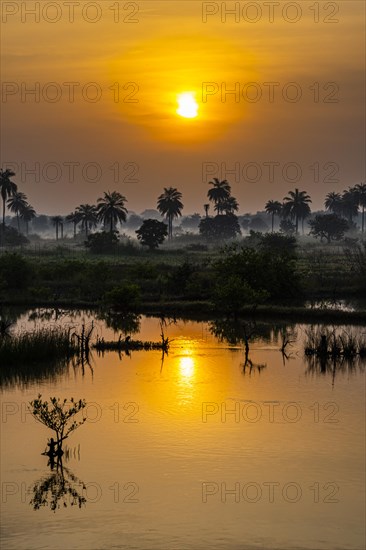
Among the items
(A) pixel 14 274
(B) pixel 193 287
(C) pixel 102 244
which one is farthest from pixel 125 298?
(C) pixel 102 244

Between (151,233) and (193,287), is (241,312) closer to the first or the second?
(193,287)

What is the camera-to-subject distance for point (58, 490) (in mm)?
26703

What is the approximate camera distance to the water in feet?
77.7

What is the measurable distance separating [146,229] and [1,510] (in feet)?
462

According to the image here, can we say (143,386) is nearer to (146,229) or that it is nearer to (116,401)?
(116,401)

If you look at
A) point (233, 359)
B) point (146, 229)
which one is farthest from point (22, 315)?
point (146, 229)

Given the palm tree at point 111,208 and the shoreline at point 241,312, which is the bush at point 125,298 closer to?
the shoreline at point 241,312

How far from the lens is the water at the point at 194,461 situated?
23.7 m

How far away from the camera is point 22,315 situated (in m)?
67.8

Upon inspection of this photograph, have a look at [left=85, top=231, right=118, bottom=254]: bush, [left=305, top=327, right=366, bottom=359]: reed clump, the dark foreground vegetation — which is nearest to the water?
[left=305, top=327, right=366, bottom=359]: reed clump

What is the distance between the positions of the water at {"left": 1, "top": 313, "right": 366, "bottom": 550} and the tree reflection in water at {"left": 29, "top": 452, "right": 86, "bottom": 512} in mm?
67

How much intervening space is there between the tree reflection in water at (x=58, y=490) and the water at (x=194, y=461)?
7 centimetres

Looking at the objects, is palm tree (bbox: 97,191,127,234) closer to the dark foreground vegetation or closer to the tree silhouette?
the tree silhouette

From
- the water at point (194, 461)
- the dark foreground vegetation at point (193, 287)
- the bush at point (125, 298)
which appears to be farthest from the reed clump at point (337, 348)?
the bush at point (125, 298)
